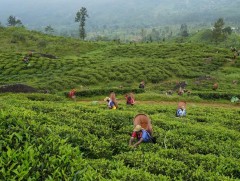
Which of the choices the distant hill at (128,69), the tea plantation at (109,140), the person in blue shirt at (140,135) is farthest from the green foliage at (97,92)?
the person in blue shirt at (140,135)

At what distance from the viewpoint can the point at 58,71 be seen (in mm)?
43969

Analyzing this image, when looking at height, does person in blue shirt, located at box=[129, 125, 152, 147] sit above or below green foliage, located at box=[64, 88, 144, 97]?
above

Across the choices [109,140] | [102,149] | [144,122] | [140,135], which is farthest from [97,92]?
[102,149]

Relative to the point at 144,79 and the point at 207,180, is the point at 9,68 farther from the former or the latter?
the point at 207,180

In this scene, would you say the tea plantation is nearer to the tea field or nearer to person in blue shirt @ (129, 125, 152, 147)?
the tea field

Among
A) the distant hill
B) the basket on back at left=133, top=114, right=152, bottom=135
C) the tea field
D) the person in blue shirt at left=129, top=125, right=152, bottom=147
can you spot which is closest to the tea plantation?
the tea field

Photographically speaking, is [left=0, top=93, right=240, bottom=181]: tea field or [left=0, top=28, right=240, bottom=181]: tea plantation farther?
[left=0, top=28, right=240, bottom=181]: tea plantation

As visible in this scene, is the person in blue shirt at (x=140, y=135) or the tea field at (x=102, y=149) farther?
the person in blue shirt at (x=140, y=135)

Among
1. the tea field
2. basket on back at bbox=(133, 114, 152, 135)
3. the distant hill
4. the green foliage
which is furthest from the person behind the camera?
the distant hill

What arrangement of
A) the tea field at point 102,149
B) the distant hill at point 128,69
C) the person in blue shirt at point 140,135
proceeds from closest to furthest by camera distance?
1. the tea field at point 102,149
2. the person in blue shirt at point 140,135
3. the distant hill at point 128,69

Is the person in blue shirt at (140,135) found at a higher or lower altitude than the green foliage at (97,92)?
higher

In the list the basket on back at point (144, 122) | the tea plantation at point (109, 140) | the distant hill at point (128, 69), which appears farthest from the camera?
the distant hill at point (128, 69)

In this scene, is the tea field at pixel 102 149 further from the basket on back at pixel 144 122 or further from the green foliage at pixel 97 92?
the green foliage at pixel 97 92

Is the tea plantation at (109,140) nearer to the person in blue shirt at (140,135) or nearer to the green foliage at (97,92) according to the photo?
the green foliage at (97,92)
